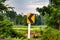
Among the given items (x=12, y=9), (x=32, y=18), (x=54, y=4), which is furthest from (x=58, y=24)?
(x=32, y=18)

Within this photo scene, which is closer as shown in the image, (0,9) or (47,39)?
(47,39)

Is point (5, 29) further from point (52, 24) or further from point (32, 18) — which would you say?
point (32, 18)

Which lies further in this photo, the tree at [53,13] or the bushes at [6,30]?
the bushes at [6,30]

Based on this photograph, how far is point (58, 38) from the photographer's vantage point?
1641 centimetres

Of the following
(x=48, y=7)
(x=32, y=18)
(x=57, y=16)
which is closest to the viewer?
(x=32, y=18)

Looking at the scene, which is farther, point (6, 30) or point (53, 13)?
point (6, 30)

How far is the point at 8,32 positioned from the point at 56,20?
4762mm

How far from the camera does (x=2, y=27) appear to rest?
22.1 meters

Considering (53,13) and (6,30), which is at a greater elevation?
(53,13)

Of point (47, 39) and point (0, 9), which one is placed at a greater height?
point (0, 9)

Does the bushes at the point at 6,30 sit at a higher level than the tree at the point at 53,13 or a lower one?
lower

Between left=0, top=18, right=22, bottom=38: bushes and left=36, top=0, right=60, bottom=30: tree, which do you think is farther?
left=0, top=18, right=22, bottom=38: bushes

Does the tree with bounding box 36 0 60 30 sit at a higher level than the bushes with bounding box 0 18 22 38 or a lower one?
higher

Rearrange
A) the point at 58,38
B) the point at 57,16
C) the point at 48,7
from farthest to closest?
the point at 48,7 → the point at 57,16 → the point at 58,38
